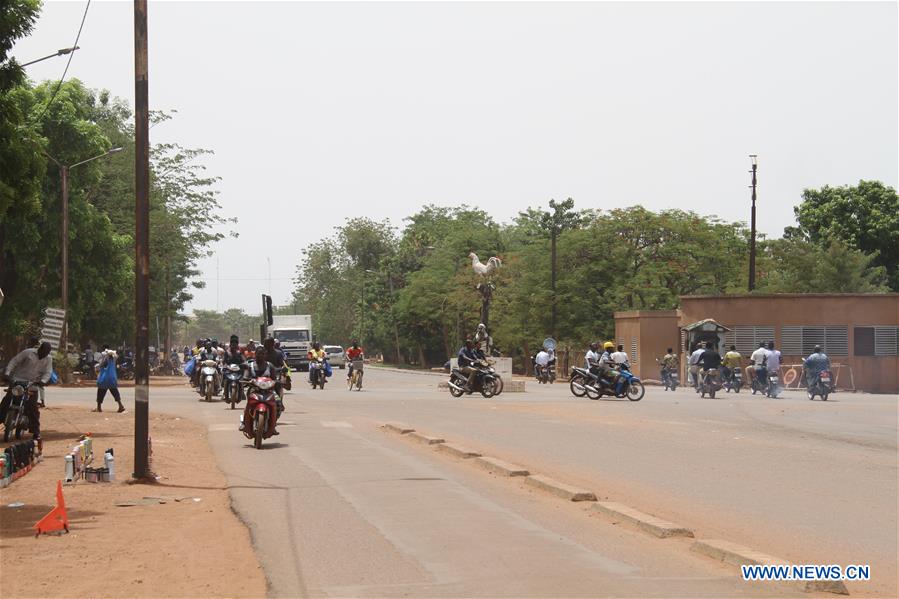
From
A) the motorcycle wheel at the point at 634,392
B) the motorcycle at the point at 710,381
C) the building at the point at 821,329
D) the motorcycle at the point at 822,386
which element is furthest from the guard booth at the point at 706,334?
the motorcycle wheel at the point at 634,392

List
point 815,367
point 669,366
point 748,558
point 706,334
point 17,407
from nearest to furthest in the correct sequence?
1. point 748,558
2. point 17,407
3. point 815,367
4. point 669,366
5. point 706,334

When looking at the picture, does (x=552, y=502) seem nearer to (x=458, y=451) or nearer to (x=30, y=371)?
(x=458, y=451)

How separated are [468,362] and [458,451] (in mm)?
18258

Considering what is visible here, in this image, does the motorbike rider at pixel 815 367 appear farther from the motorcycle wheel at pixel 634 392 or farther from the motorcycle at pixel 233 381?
the motorcycle at pixel 233 381

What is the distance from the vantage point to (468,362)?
3500cm

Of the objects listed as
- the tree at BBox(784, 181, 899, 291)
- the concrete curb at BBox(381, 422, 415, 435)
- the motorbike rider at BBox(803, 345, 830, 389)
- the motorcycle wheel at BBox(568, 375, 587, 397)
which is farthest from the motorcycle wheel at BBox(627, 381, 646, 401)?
the tree at BBox(784, 181, 899, 291)

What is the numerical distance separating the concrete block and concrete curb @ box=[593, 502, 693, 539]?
2.90m

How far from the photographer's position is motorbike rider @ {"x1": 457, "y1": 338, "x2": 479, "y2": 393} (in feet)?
115

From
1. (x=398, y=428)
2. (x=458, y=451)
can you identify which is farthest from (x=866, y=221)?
(x=458, y=451)

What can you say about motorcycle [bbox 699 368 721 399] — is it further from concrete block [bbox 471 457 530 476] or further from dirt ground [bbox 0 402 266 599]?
dirt ground [bbox 0 402 266 599]

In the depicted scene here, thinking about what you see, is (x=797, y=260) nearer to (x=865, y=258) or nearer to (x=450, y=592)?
(x=865, y=258)

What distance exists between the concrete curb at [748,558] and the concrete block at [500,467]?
5.10 metres

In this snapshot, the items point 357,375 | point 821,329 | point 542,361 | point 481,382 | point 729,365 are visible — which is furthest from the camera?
point 542,361

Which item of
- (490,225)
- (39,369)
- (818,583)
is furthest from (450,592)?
(490,225)
